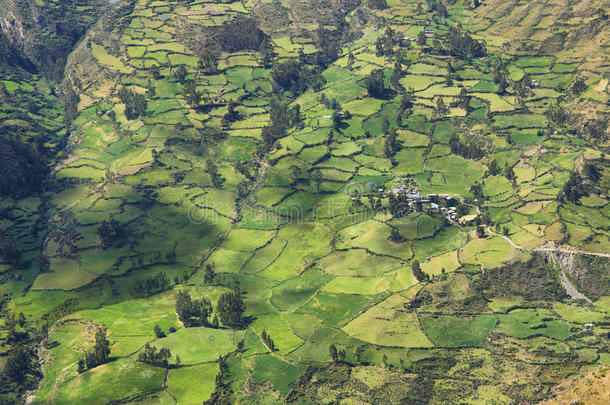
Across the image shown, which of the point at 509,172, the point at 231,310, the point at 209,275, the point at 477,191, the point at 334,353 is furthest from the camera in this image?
Result: the point at 509,172

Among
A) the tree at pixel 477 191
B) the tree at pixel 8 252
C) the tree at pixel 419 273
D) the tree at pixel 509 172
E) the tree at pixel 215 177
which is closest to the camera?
the tree at pixel 419 273

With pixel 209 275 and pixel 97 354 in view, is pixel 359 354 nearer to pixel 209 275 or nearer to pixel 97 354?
pixel 209 275

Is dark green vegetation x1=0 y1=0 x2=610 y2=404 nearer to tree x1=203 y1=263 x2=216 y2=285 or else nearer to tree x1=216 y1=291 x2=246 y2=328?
tree x1=216 y1=291 x2=246 y2=328

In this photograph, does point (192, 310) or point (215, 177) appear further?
point (215, 177)

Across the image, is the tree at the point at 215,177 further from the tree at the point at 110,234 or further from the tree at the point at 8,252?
the tree at the point at 8,252

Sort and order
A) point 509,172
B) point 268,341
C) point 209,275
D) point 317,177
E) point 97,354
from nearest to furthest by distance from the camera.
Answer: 1. point 97,354
2. point 268,341
3. point 209,275
4. point 509,172
5. point 317,177

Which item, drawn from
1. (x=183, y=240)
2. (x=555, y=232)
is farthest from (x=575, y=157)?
(x=183, y=240)

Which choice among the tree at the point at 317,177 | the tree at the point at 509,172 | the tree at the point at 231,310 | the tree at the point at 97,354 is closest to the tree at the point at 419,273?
the tree at the point at 231,310

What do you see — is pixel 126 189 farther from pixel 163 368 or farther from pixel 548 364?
pixel 548 364

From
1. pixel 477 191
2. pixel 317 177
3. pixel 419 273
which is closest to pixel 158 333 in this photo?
pixel 419 273
